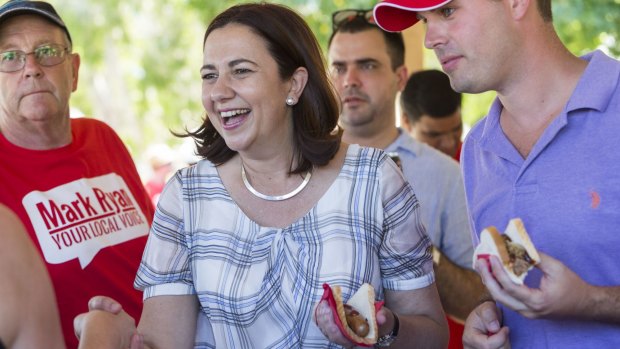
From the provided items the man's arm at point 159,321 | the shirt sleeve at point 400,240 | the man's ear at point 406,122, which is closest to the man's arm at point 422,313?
the shirt sleeve at point 400,240

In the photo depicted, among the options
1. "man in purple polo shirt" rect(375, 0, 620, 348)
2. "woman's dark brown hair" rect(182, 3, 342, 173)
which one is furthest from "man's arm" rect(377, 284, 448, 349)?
"woman's dark brown hair" rect(182, 3, 342, 173)

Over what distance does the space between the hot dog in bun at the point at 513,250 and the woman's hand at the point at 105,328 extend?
1122 mm

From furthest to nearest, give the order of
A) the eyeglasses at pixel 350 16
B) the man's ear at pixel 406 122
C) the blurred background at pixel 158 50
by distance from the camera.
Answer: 1. the blurred background at pixel 158 50
2. the man's ear at pixel 406 122
3. the eyeglasses at pixel 350 16

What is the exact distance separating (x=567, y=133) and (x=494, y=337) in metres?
0.59

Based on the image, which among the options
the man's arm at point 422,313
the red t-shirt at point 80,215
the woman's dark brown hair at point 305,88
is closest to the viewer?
the man's arm at point 422,313

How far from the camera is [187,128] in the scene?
329 cm

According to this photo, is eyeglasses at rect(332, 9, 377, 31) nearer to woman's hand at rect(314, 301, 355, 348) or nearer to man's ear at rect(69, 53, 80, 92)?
man's ear at rect(69, 53, 80, 92)

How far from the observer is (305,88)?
10.3ft

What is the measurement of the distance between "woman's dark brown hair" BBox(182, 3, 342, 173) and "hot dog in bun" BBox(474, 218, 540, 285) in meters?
0.91

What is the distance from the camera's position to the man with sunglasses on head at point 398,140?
3994 millimetres

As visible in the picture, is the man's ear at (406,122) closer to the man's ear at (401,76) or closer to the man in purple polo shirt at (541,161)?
the man's ear at (401,76)

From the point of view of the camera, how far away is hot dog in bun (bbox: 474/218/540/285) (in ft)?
7.21

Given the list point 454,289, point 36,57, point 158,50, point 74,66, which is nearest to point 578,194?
point 454,289

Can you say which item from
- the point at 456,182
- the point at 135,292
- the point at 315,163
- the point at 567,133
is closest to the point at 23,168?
the point at 135,292
